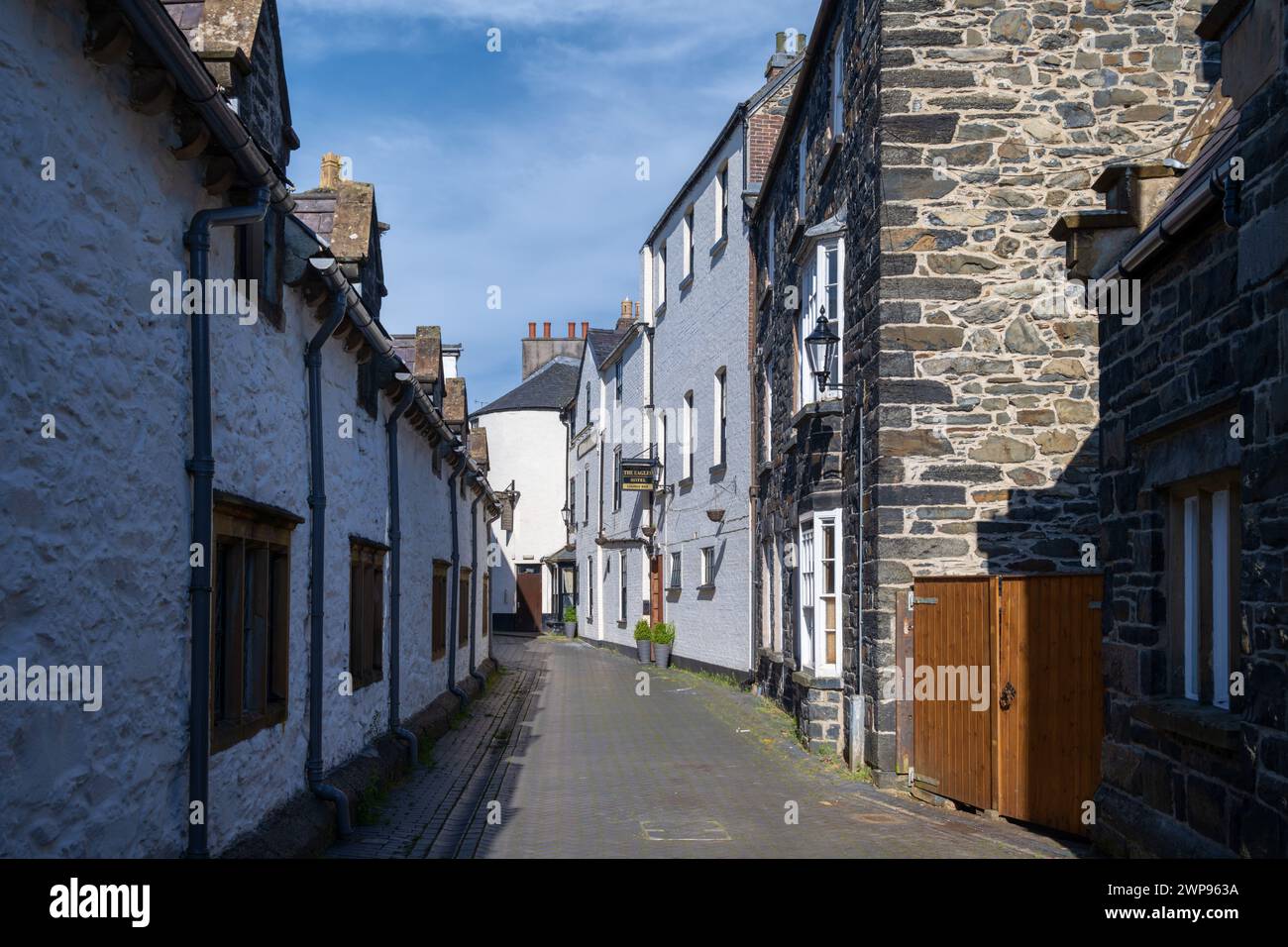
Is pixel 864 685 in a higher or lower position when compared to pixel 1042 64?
lower

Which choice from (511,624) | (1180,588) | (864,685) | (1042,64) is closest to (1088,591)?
(1180,588)

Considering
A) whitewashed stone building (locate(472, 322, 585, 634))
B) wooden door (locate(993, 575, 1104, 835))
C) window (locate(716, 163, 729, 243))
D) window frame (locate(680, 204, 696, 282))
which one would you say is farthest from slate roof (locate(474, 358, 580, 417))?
wooden door (locate(993, 575, 1104, 835))

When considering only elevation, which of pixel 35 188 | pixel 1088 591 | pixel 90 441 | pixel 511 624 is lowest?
pixel 511 624

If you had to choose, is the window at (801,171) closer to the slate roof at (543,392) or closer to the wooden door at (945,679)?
the wooden door at (945,679)

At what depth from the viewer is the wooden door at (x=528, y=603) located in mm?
50531

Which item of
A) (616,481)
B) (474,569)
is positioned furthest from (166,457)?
(616,481)

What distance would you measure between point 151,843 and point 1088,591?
717cm

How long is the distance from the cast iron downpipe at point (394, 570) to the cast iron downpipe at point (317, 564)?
3.71 m

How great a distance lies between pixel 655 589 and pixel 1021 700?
72.1ft

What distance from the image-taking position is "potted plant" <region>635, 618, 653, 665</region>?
3169 centimetres

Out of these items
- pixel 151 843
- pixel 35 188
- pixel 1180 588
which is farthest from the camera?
pixel 1180 588

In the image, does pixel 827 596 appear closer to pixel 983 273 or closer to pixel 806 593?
pixel 806 593

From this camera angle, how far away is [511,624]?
5009cm

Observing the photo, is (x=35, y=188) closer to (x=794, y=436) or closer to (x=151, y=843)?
(x=151, y=843)
